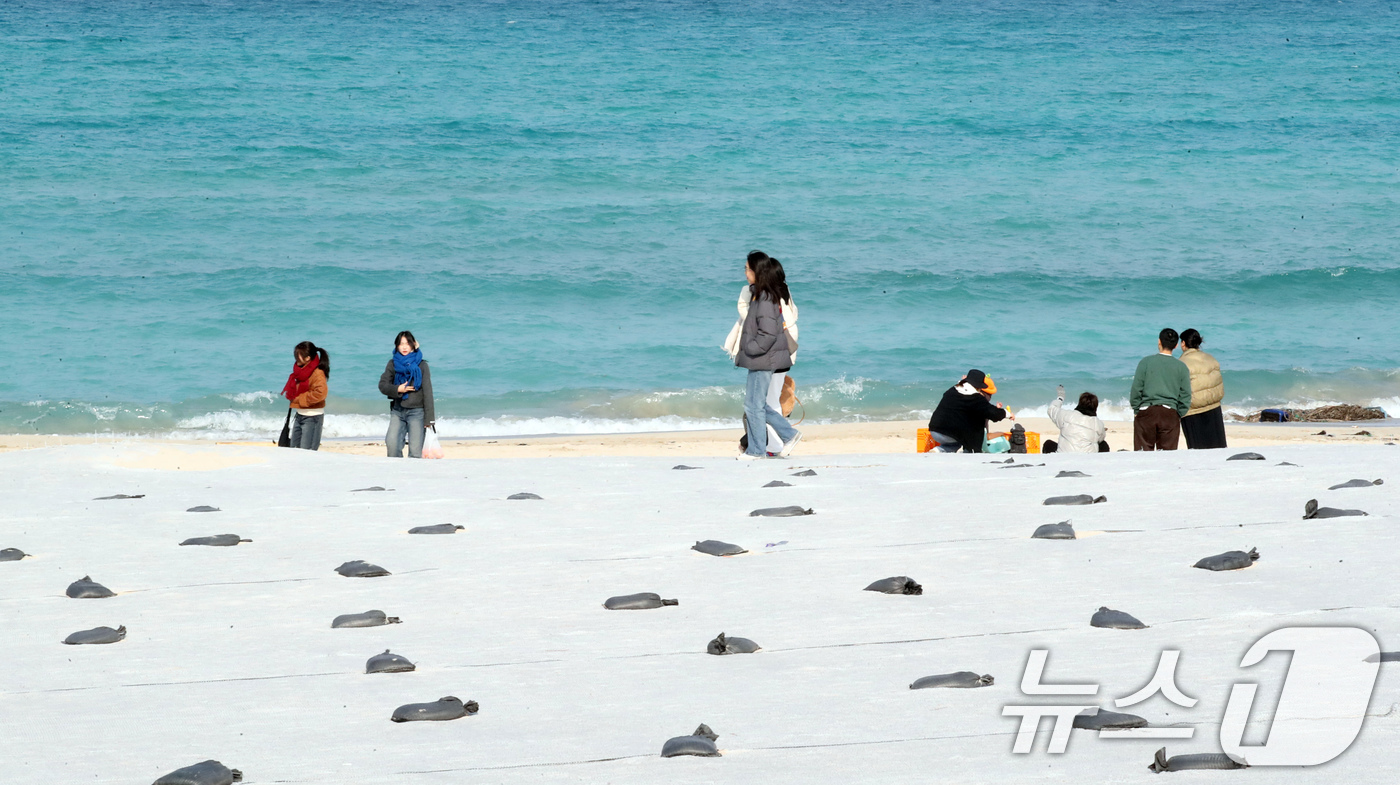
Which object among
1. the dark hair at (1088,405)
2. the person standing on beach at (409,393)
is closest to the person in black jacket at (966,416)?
the dark hair at (1088,405)

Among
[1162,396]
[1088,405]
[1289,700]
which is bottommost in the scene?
[1289,700]

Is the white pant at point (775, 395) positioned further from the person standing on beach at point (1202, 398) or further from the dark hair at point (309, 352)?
the dark hair at point (309, 352)

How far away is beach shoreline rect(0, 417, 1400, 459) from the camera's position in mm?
16031

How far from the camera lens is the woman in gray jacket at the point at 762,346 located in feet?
32.7

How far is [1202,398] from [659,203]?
26.7 meters

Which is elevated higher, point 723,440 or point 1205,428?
point 1205,428

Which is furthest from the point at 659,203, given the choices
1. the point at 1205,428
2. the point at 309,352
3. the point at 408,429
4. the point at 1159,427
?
the point at 1159,427

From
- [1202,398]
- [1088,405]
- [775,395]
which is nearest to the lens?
[775,395]

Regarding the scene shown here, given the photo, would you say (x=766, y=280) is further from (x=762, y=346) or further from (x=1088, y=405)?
(x=1088, y=405)

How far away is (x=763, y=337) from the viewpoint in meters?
9.96

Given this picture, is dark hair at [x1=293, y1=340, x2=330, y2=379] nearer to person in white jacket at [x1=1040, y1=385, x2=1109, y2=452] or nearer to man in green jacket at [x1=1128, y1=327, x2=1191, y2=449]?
person in white jacket at [x1=1040, y1=385, x2=1109, y2=452]

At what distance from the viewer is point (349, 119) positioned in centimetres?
4394

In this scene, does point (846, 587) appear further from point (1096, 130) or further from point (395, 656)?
point (1096, 130)

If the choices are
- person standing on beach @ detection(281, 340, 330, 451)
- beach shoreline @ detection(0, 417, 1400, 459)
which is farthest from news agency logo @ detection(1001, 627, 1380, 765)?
beach shoreline @ detection(0, 417, 1400, 459)
